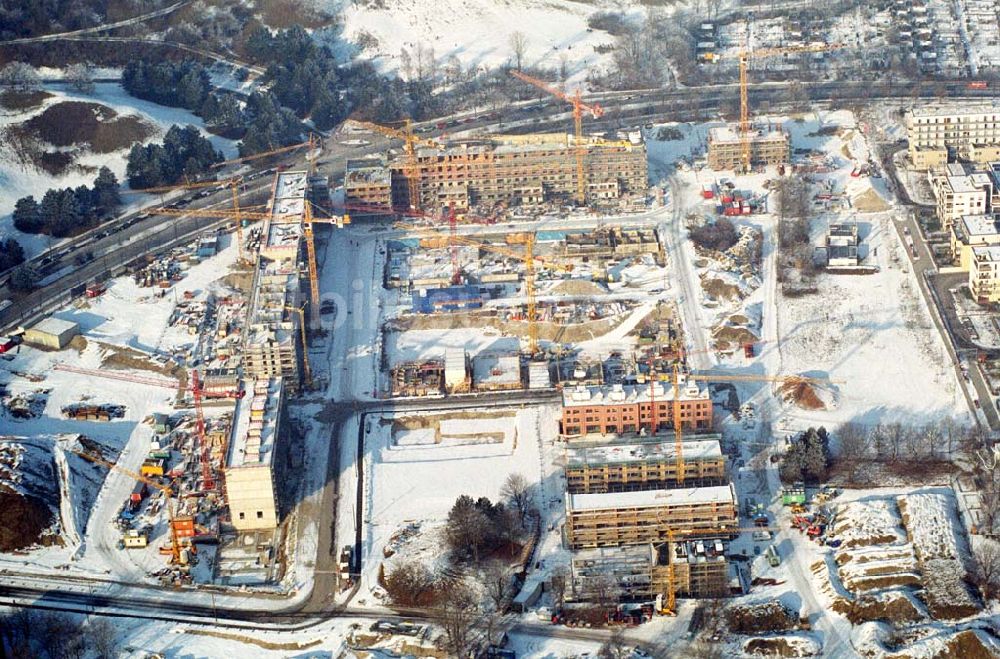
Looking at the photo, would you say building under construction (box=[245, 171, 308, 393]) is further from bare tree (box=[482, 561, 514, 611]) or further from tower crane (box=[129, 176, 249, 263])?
bare tree (box=[482, 561, 514, 611])

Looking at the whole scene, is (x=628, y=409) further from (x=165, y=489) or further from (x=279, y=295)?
(x=165, y=489)

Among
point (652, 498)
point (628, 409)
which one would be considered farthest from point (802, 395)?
point (652, 498)

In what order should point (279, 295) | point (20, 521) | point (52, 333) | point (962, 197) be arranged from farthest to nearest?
point (962, 197) → point (52, 333) → point (279, 295) → point (20, 521)

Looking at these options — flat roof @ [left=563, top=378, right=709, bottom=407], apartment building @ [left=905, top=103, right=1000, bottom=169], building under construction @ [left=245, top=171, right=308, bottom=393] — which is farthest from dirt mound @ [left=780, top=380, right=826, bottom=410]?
apartment building @ [left=905, top=103, right=1000, bottom=169]

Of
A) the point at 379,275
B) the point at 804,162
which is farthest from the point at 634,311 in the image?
the point at 804,162

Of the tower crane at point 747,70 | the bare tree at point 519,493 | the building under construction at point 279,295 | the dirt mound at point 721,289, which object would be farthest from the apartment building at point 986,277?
the building under construction at point 279,295

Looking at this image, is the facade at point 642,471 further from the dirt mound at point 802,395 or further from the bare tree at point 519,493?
the dirt mound at point 802,395
